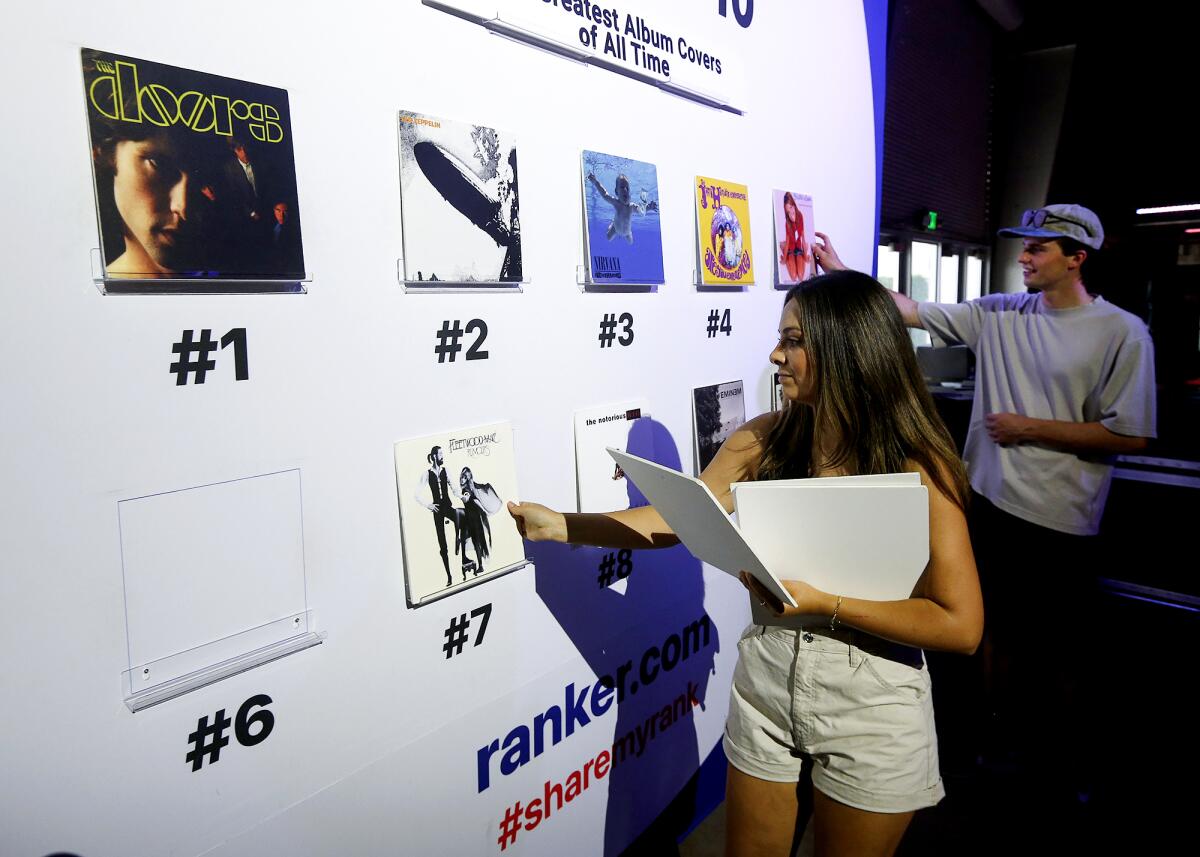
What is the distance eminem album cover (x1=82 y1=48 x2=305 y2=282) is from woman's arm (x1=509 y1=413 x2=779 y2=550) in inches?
25.4

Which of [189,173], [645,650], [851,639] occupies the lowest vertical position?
[645,650]

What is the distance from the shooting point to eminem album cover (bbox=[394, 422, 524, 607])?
1.29 m

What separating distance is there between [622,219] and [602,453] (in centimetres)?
53

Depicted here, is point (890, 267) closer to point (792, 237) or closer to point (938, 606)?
point (792, 237)

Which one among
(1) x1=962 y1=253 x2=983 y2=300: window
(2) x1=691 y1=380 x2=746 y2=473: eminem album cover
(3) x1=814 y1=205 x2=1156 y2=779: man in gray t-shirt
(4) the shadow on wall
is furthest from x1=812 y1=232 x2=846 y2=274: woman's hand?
(1) x1=962 y1=253 x2=983 y2=300: window

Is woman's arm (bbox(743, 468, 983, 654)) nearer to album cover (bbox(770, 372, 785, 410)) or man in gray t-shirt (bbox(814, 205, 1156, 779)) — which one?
album cover (bbox(770, 372, 785, 410))

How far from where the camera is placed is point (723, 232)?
6.55 feet

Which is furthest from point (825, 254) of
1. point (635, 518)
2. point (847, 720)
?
point (847, 720)

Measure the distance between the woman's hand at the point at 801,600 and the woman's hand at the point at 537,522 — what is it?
413mm

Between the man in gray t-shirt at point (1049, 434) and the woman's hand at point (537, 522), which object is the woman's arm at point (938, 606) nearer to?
the woman's hand at point (537, 522)

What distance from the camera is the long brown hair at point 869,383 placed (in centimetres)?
130

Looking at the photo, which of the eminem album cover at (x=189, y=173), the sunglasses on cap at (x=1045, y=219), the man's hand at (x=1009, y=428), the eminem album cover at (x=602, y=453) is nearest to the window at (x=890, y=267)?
the sunglasses on cap at (x=1045, y=219)

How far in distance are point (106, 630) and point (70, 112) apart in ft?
2.10

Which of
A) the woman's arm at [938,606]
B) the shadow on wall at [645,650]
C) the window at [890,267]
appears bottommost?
the shadow on wall at [645,650]
